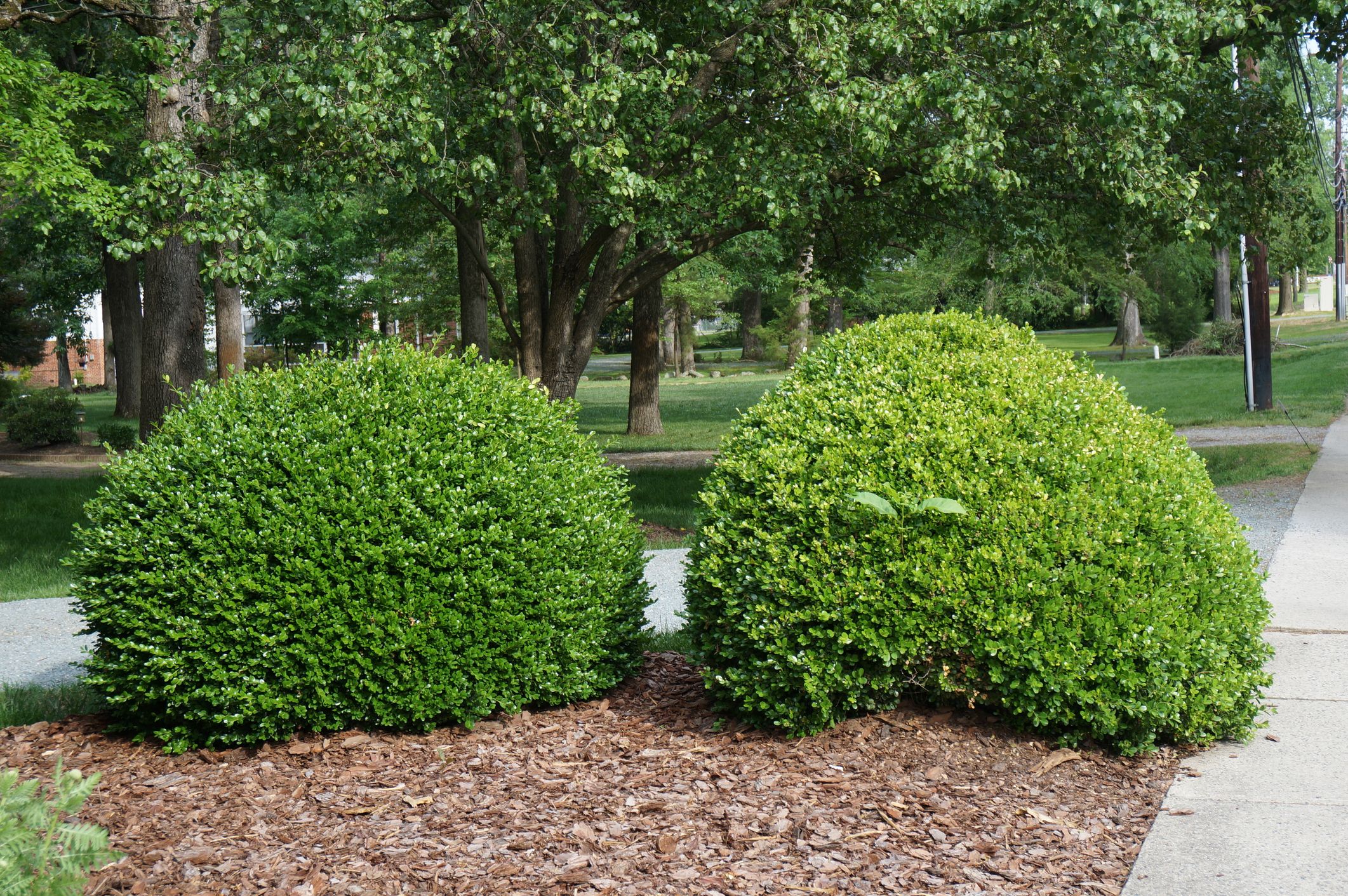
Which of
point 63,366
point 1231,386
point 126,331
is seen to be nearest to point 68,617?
point 126,331

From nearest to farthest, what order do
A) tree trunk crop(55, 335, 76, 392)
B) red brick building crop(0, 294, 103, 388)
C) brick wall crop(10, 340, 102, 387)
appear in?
tree trunk crop(55, 335, 76, 392) → red brick building crop(0, 294, 103, 388) → brick wall crop(10, 340, 102, 387)

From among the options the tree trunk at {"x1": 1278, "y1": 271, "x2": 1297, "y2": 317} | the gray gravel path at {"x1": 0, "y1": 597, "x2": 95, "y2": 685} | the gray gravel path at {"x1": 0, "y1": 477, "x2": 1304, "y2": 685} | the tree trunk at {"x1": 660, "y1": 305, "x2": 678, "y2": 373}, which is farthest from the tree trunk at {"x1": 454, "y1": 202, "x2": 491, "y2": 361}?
the tree trunk at {"x1": 1278, "y1": 271, "x2": 1297, "y2": 317}

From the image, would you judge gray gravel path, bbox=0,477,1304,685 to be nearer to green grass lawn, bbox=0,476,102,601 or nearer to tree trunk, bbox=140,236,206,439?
green grass lawn, bbox=0,476,102,601

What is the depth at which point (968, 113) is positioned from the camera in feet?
27.5

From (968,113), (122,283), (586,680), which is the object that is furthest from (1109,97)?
(122,283)

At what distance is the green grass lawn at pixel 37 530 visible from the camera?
866cm

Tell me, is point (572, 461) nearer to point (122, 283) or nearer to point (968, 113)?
point (968, 113)

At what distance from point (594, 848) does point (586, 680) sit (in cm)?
135

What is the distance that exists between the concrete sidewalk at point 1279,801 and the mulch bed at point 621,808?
125mm

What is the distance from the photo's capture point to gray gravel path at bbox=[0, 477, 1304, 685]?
6266 mm

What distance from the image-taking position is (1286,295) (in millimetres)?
67500

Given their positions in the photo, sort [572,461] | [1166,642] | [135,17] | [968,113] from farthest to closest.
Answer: [135,17] < [968,113] < [572,461] < [1166,642]

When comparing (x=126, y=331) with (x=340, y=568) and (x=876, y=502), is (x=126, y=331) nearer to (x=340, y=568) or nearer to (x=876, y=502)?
(x=340, y=568)

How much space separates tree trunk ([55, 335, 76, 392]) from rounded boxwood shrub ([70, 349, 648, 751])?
52862 millimetres
